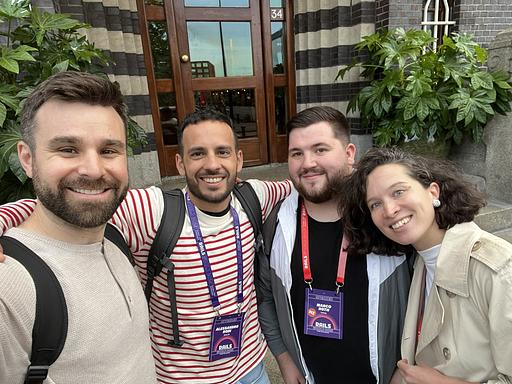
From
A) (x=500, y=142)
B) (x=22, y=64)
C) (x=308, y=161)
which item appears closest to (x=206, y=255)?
(x=308, y=161)

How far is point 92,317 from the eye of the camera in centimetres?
99

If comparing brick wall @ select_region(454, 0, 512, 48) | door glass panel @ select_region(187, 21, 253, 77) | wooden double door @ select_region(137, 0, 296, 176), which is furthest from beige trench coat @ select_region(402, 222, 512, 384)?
brick wall @ select_region(454, 0, 512, 48)

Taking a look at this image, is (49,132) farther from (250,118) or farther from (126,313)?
(250,118)

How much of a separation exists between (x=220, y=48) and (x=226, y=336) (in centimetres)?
505

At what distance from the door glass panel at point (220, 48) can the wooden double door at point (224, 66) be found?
1 centimetres

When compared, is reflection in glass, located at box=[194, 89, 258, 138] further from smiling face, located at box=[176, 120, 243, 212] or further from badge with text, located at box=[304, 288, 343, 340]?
badge with text, located at box=[304, 288, 343, 340]

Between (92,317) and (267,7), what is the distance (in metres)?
5.72

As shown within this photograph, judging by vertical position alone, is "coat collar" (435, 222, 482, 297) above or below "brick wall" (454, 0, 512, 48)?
below

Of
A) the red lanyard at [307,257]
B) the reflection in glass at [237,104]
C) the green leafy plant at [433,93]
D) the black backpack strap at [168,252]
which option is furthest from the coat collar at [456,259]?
the reflection in glass at [237,104]

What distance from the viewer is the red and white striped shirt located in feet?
4.81

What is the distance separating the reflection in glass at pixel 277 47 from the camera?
5.79m

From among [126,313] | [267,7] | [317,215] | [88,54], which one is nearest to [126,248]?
[126,313]

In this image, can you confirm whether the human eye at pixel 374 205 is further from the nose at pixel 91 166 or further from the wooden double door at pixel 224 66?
the wooden double door at pixel 224 66

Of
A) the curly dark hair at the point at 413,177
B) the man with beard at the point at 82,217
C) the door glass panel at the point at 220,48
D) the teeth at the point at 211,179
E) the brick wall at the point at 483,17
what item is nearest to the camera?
the man with beard at the point at 82,217
